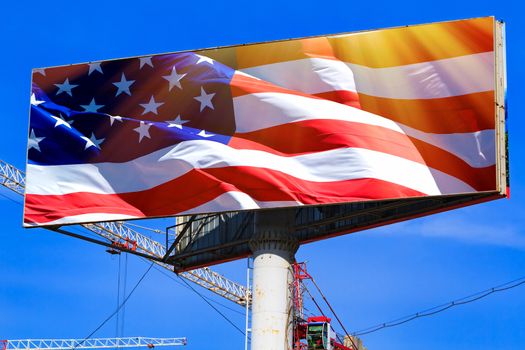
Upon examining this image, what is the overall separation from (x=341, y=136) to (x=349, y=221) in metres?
4.88

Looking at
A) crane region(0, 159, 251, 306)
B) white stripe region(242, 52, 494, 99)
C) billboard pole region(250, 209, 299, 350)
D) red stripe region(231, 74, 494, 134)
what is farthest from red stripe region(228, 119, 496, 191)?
crane region(0, 159, 251, 306)

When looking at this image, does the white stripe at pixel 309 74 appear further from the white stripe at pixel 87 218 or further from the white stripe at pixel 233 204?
the white stripe at pixel 87 218

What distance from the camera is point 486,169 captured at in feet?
169

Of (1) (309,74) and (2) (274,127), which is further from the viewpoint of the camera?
(1) (309,74)

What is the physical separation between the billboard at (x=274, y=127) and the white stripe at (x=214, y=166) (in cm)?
6

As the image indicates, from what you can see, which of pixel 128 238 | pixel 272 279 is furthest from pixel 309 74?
pixel 128 238

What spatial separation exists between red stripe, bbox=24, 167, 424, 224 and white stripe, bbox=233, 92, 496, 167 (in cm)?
248

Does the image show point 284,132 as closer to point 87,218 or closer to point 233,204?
point 233,204

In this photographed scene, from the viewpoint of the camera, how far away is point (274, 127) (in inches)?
2185

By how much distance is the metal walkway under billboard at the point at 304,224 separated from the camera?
54350 mm

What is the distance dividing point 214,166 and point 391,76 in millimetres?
9180

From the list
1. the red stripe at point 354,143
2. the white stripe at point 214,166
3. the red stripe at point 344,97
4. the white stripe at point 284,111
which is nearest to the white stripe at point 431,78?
the red stripe at point 344,97

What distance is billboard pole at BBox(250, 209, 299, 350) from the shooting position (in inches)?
2138

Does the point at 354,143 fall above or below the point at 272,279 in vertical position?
above
